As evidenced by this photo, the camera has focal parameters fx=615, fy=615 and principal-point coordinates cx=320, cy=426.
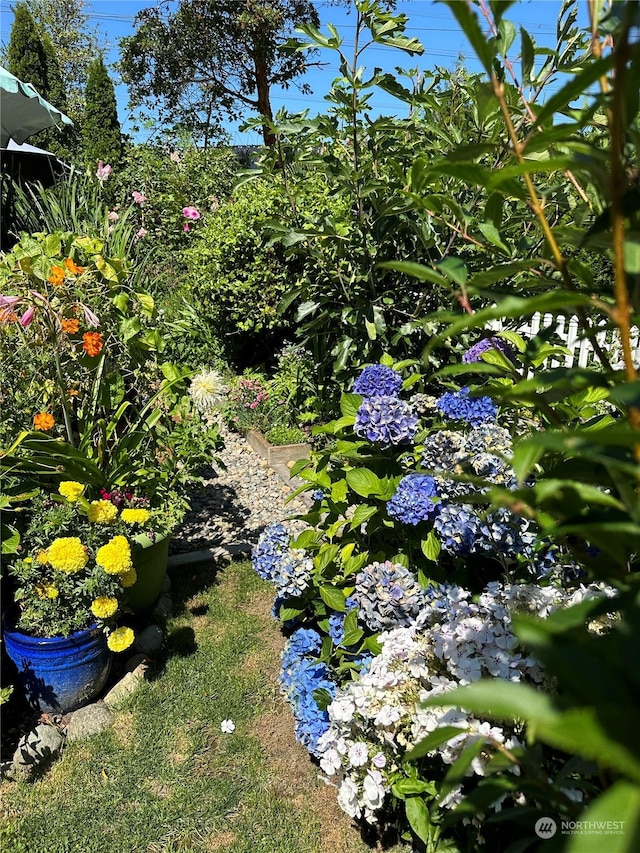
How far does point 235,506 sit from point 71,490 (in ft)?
6.11

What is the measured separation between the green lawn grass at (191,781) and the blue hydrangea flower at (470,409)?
1263 mm

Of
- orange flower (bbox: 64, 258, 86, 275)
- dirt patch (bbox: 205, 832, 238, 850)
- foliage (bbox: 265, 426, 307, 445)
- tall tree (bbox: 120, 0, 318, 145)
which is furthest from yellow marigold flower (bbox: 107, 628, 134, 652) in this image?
tall tree (bbox: 120, 0, 318, 145)

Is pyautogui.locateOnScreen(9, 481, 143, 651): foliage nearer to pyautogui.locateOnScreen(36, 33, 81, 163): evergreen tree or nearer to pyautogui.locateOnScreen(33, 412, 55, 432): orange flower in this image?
pyautogui.locateOnScreen(33, 412, 55, 432): orange flower

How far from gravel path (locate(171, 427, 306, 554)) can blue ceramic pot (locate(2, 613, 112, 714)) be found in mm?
1158

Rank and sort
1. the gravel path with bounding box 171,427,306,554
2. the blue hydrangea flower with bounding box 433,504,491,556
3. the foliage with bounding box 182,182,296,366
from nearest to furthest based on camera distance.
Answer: the blue hydrangea flower with bounding box 433,504,491,556, the gravel path with bounding box 171,427,306,554, the foliage with bounding box 182,182,296,366

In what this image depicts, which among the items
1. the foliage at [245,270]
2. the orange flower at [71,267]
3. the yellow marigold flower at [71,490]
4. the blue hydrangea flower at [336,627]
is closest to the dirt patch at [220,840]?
the blue hydrangea flower at [336,627]

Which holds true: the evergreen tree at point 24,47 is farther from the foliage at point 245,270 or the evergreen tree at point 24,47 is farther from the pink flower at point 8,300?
the pink flower at point 8,300

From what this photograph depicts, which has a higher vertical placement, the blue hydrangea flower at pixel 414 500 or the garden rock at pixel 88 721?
the blue hydrangea flower at pixel 414 500

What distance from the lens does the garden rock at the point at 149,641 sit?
8.49ft

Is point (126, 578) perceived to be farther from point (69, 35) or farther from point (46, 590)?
point (69, 35)

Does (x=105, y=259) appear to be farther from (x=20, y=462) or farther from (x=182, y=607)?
(x=182, y=607)

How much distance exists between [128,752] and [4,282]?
6.25 feet

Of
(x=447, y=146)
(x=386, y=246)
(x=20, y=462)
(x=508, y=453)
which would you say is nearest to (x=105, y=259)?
(x=20, y=462)

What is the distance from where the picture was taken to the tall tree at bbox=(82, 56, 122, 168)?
1173cm
